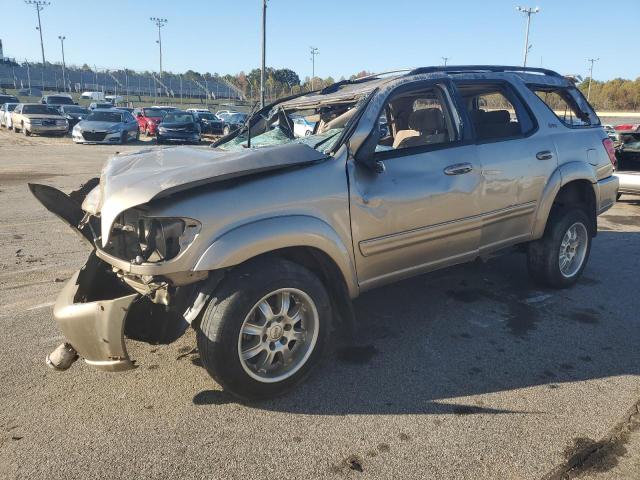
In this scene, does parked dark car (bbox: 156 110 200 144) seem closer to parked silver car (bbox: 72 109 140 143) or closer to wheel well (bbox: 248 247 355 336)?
parked silver car (bbox: 72 109 140 143)

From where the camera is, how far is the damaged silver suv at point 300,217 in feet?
9.15

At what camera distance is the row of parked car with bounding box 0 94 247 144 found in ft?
71.3

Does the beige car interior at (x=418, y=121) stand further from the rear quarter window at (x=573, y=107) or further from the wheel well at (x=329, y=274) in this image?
the rear quarter window at (x=573, y=107)

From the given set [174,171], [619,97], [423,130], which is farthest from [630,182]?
[619,97]

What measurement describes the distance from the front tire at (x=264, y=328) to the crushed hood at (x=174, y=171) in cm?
54

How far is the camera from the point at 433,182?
3656 mm

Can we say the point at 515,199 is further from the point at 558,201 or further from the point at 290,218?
the point at 290,218

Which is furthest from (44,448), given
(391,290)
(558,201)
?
(558,201)

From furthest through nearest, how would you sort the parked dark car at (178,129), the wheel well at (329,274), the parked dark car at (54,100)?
the parked dark car at (54,100) → the parked dark car at (178,129) → the wheel well at (329,274)

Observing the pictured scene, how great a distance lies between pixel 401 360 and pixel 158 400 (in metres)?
1.59

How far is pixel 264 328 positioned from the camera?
9.91 ft

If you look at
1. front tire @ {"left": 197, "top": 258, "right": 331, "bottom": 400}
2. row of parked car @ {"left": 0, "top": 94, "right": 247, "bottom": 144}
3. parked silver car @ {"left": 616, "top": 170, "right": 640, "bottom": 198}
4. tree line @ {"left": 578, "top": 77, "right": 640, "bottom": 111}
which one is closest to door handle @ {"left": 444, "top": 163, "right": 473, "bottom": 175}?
front tire @ {"left": 197, "top": 258, "right": 331, "bottom": 400}

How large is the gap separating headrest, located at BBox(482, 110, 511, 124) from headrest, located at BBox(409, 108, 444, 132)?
0.79 meters

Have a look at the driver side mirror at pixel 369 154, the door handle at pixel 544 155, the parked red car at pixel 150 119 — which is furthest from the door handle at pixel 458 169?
the parked red car at pixel 150 119
